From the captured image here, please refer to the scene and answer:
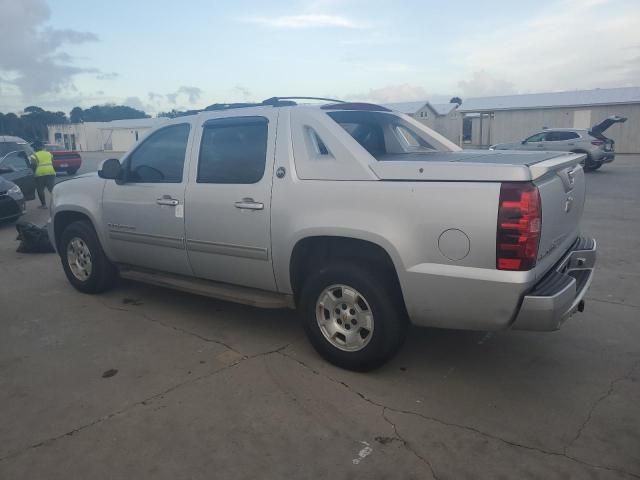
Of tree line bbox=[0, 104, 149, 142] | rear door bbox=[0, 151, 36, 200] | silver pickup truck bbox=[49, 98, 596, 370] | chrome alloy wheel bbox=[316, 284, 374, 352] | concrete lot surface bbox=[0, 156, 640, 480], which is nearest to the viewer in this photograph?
concrete lot surface bbox=[0, 156, 640, 480]

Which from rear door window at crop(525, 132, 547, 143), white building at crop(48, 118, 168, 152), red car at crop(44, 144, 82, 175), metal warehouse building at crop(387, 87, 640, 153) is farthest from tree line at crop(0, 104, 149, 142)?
rear door window at crop(525, 132, 547, 143)

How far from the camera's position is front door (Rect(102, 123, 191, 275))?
4.62 m

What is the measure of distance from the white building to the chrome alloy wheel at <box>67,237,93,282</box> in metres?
56.0

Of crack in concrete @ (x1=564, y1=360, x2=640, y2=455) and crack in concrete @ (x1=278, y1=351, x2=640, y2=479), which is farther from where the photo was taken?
crack in concrete @ (x1=564, y1=360, x2=640, y2=455)

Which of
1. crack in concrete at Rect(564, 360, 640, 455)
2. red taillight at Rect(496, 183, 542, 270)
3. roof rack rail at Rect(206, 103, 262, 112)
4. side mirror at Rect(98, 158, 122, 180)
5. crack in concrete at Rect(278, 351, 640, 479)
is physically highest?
roof rack rail at Rect(206, 103, 262, 112)

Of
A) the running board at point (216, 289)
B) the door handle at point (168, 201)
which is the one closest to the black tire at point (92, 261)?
the running board at point (216, 289)

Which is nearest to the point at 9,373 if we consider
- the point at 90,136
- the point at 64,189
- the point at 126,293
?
the point at 126,293

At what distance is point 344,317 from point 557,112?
3472cm

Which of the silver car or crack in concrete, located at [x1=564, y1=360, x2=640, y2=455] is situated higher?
the silver car

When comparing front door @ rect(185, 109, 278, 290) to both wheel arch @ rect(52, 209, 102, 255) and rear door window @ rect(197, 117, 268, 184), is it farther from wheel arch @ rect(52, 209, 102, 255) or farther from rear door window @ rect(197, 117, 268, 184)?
wheel arch @ rect(52, 209, 102, 255)

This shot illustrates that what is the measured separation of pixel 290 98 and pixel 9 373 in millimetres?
3098

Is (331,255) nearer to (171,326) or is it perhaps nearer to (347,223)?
(347,223)

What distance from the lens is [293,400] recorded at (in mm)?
3402

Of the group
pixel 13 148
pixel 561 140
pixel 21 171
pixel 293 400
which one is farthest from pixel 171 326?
pixel 561 140
